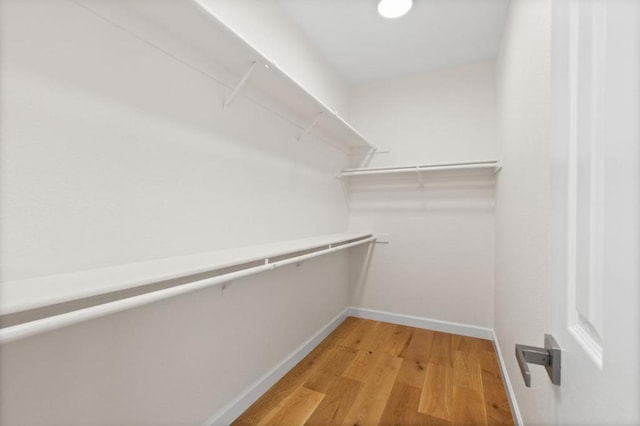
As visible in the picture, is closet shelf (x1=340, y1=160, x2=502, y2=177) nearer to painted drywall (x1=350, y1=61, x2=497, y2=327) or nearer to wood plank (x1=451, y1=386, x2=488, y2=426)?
painted drywall (x1=350, y1=61, x2=497, y2=327)

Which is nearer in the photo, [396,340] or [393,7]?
[393,7]

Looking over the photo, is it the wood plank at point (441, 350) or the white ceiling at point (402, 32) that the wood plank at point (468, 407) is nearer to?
the wood plank at point (441, 350)


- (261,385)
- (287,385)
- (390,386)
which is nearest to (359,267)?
(390,386)

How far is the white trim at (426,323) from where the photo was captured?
220cm

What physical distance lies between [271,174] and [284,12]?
1090mm

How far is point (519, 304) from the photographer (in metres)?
1.21

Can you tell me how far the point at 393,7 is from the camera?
1.61 metres

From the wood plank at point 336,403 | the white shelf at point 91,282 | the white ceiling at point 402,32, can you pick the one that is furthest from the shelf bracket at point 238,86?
the wood plank at point 336,403

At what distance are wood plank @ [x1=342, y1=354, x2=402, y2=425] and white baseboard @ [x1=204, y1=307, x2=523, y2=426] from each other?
1.54 ft

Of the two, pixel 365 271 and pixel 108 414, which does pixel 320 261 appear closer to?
pixel 365 271

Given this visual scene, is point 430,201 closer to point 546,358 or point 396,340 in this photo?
point 396,340

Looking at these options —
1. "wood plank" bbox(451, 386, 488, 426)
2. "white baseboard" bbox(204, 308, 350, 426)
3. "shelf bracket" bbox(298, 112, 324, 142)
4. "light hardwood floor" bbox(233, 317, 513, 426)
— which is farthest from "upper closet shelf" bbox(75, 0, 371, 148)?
"wood plank" bbox(451, 386, 488, 426)

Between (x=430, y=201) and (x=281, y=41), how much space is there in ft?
5.64

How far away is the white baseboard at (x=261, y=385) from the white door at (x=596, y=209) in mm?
1291
